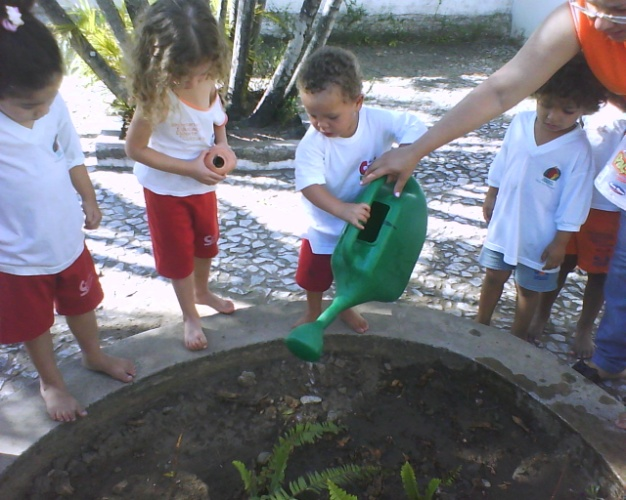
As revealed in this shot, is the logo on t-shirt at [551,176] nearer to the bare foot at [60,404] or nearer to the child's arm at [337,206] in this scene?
the child's arm at [337,206]

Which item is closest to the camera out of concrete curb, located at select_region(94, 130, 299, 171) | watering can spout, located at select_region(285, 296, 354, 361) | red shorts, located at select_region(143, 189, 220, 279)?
watering can spout, located at select_region(285, 296, 354, 361)

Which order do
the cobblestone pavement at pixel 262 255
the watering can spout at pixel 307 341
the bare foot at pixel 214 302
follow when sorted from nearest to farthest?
the watering can spout at pixel 307 341 → the bare foot at pixel 214 302 → the cobblestone pavement at pixel 262 255

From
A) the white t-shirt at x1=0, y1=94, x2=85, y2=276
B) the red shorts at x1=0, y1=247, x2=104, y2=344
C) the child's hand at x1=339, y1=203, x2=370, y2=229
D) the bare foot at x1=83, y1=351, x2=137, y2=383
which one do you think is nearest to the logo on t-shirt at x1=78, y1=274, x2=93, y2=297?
the red shorts at x1=0, y1=247, x2=104, y2=344

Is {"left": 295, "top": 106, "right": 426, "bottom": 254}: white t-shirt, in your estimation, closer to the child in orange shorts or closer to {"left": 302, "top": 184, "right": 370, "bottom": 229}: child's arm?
{"left": 302, "top": 184, "right": 370, "bottom": 229}: child's arm

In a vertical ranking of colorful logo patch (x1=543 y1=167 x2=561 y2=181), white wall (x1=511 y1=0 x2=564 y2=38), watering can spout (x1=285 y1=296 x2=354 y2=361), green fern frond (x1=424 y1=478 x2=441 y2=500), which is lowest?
green fern frond (x1=424 y1=478 x2=441 y2=500)

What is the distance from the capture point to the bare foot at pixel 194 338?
89.1 inches

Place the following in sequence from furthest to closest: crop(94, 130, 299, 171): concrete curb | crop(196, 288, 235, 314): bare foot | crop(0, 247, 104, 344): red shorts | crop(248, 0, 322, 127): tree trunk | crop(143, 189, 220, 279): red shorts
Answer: crop(248, 0, 322, 127): tree trunk < crop(94, 130, 299, 171): concrete curb < crop(196, 288, 235, 314): bare foot < crop(143, 189, 220, 279): red shorts < crop(0, 247, 104, 344): red shorts

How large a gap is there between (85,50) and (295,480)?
12.8ft

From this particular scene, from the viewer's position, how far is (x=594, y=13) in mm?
1722

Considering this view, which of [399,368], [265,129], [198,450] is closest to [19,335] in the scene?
[198,450]

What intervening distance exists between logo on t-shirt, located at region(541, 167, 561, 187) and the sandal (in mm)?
762

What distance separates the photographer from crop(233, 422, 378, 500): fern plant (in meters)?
1.85

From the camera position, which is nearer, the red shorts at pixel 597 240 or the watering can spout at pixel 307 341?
the watering can spout at pixel 307 341

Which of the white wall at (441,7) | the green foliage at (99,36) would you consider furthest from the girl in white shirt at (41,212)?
the white wall at (441,7)
